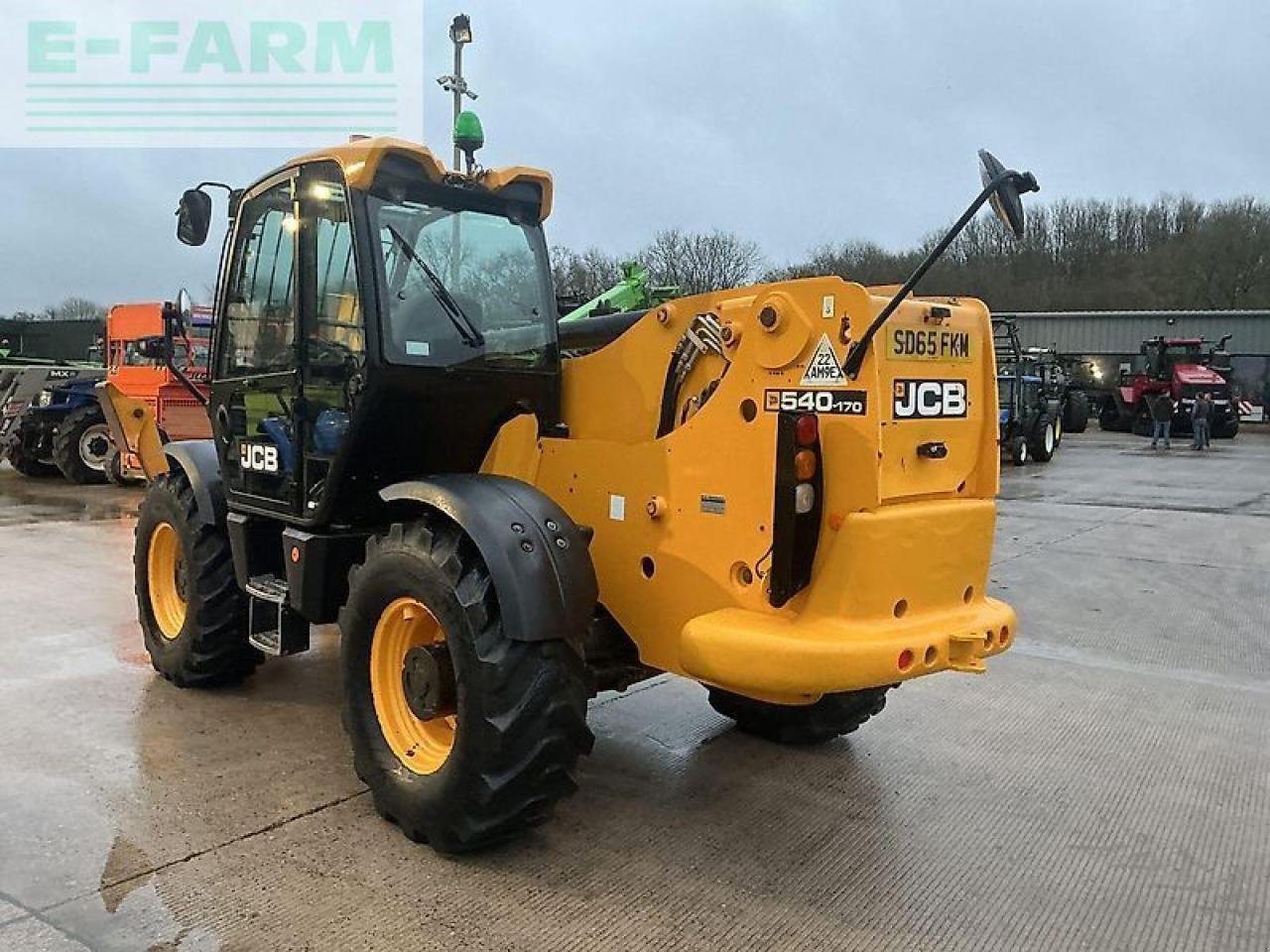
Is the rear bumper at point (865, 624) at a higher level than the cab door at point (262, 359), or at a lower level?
lower

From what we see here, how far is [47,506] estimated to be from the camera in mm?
12672

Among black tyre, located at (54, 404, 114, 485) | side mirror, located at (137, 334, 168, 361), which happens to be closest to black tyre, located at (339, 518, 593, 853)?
side mirror, located at (137, 334, 168, 361)

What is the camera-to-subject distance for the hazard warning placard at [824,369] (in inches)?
127

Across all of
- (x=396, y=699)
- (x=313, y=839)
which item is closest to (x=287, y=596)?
(x=396, y=699)

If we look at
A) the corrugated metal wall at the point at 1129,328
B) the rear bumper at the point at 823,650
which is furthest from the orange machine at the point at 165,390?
the corrugated metal wall at the point at 1129,328

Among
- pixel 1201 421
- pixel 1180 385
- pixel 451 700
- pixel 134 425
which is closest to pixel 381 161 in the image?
pixel 451 700

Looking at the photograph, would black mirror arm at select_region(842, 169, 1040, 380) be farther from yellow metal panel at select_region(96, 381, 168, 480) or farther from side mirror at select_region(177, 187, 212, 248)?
yellow metal panel at select_region(96, 381, 168, 480)

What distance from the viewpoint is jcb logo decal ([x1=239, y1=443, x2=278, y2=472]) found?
459 centimetres

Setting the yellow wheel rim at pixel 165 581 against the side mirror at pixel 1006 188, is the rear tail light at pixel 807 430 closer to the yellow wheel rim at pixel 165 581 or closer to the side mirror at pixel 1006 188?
the side mirror at pixel 1006 188

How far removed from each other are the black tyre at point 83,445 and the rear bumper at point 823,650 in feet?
46.1

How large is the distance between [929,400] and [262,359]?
9.51 ft

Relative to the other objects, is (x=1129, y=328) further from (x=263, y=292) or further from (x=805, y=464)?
(x=805, y=464)

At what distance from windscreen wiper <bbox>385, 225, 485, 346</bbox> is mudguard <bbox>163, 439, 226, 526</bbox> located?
1703 millimetres

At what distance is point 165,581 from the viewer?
18.7 ft
